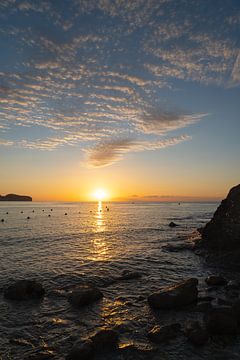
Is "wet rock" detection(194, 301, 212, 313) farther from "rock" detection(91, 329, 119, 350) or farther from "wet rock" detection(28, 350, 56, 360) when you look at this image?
"wet rock" detection(28, 350, 56, 360)

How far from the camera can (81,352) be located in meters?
11.0

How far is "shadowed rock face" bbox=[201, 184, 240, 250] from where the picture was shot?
30.0 metres

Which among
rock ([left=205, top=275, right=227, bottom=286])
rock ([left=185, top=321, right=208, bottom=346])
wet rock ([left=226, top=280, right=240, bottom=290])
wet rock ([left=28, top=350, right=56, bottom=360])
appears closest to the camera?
wet rock ([left=28, top=350, right=56, bottom=360])

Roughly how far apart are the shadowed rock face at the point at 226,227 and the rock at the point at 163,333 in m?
18.5

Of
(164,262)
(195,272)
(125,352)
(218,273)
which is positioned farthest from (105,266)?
(125,352)

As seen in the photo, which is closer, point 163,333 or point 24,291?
point 163,333

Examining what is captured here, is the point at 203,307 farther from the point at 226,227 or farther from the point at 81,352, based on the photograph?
the point at 226,227

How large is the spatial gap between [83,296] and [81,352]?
612 centimetres

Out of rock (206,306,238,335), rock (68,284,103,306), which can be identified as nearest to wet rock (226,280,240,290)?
rock (206,306,238,335)

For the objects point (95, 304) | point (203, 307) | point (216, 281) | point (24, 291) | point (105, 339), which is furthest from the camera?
point (216, 281)

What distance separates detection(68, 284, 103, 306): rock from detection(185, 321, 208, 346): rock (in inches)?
264

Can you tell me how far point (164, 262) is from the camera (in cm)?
2822

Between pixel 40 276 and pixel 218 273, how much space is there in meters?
16.2

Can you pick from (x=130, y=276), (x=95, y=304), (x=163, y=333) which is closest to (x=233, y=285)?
(x=130, y=276)
